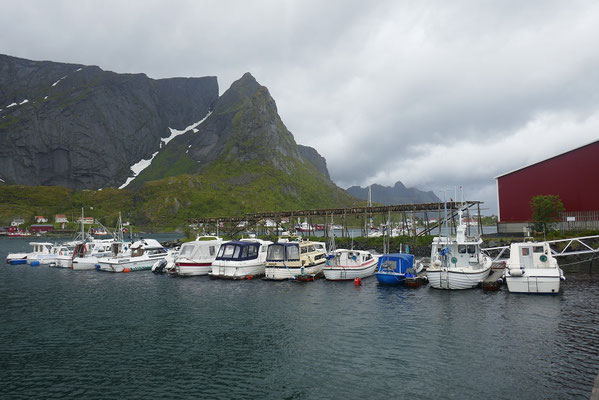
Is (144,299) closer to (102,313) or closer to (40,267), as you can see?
(102,313)

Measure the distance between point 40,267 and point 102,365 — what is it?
53.9 meters

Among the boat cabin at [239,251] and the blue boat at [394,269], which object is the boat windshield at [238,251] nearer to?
the boat cabin at [239,251]

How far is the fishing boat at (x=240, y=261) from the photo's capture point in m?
43.6

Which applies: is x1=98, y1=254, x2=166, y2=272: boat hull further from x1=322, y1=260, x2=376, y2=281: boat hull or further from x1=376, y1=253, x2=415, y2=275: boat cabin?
x1=376, y1=253, x2=415, y2=275: boat cabin

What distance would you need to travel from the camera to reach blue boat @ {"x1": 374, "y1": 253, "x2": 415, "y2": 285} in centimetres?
3722

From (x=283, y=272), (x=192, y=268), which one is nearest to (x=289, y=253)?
(x=283, y=272)

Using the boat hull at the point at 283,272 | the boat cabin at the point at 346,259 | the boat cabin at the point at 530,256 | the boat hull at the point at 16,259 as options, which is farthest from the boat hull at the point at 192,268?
the boat hull at the point at 16,259

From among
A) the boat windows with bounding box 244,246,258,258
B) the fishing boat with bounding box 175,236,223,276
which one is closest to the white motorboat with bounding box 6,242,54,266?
the fishing boat with bounding box 175,236,223,276

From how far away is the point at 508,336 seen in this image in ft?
68.3

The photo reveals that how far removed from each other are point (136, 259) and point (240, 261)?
19.8 meters

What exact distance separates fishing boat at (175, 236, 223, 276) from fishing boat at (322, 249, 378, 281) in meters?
16.3

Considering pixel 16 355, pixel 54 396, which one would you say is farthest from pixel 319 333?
pixel 16 355

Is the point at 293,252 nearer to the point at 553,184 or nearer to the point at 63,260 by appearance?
the point at 63,260

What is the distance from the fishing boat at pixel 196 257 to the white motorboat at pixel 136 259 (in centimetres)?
739
